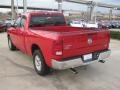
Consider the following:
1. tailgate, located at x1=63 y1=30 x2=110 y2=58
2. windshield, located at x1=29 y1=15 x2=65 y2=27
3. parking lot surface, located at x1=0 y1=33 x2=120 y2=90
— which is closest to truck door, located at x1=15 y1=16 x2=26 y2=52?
windshield, located at x1=29 y1=15 x2=65 y2=27

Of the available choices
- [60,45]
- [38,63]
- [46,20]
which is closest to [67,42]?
[60,45]

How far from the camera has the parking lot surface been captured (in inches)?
227

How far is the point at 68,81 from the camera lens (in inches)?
244

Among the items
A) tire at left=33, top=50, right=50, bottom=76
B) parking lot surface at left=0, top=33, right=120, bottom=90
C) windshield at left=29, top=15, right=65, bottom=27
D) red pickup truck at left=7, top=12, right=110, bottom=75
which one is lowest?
parking lot surface at left=0, top=33, right=120, bottom=90

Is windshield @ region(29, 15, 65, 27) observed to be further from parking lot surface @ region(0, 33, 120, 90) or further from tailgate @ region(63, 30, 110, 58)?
tailgate @ region(63, 30, 110, 58)

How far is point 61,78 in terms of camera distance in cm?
648

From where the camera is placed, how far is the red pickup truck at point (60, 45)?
5.71 m

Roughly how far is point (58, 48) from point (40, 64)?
123 cm

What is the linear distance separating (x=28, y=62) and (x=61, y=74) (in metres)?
2.04

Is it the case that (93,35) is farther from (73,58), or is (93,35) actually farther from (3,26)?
(3,26)

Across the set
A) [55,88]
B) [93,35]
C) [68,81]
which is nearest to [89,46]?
[93,35]

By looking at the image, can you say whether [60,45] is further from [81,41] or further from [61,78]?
[61,78]

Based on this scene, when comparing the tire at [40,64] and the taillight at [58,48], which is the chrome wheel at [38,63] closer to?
the tire at [40,64]

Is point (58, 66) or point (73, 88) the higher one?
point (58, 66)
